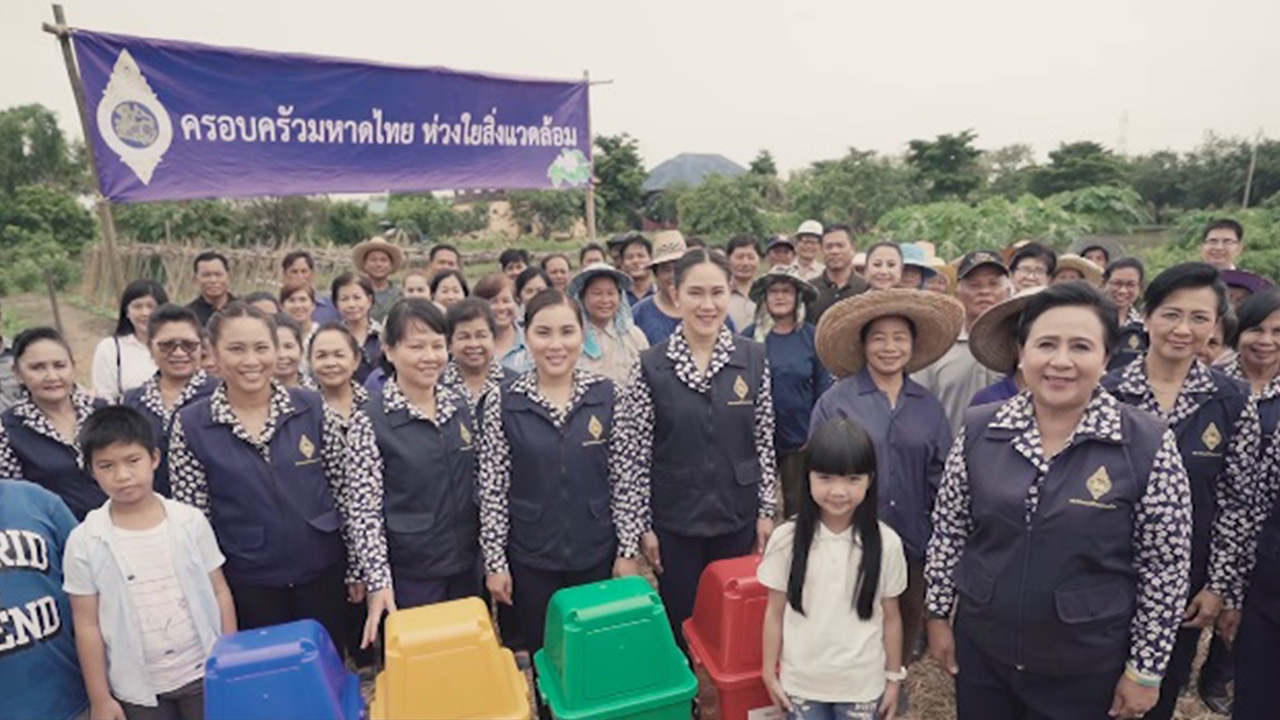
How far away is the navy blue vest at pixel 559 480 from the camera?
2430mm

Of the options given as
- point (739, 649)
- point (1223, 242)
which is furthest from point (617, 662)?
point (1223, 242)

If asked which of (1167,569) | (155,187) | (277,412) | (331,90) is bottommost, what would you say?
(1167,569)

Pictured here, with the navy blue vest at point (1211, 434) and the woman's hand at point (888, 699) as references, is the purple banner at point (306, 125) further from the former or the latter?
the navy blue vest at point (1211, 434)

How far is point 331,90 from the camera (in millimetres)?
5270

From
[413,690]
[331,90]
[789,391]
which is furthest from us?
[331,90]

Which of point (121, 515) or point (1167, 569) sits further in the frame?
point (121, 515)

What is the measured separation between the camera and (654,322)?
432cm

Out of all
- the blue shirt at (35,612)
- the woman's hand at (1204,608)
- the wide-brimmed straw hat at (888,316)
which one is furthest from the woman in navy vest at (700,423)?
the blue shirt at (35,612)

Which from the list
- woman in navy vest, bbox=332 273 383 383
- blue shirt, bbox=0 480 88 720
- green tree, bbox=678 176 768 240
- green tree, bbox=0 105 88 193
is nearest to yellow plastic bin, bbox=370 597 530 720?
blue shirt, bbox=0 480 88 720

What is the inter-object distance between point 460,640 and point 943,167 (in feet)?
98.1

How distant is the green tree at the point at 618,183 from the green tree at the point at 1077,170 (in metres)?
16.2

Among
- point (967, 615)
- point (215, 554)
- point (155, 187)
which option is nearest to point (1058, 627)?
point (967, 615)

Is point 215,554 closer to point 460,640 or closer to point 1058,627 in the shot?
point 460,640

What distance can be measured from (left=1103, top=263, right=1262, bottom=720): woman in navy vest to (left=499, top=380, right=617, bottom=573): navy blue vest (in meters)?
1.77
